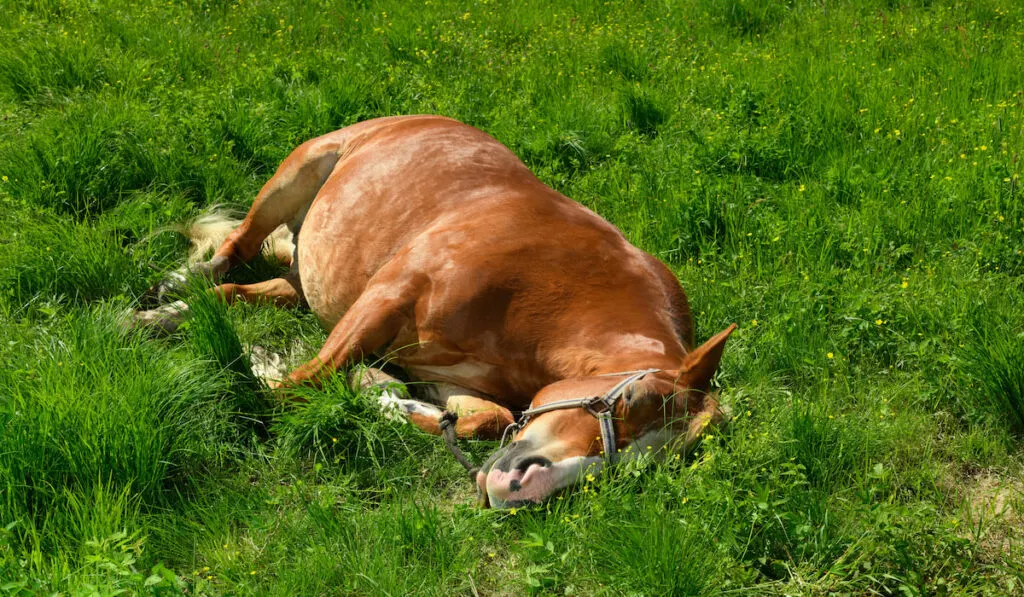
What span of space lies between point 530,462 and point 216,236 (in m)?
2.99

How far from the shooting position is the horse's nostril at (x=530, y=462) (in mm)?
3258

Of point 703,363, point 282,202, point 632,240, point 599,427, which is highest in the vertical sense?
point 703,363

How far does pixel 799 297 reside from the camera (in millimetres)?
4918

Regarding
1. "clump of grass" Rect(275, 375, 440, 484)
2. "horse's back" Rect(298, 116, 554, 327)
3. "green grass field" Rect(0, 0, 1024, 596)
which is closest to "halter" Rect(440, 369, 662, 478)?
"green grass field" Rect(0, 0, 1024, 596)

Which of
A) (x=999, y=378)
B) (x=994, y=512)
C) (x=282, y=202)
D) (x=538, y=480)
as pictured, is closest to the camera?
(x=538, y=480)

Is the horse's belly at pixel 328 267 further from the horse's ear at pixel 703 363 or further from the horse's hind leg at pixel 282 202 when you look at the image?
the horse's ear at pixel 703 363

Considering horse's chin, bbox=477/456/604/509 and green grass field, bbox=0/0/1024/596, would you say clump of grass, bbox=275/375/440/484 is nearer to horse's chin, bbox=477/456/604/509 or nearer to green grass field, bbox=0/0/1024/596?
green grass field, bbox=0/0/1024/596

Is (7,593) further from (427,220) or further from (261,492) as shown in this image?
(427,220)

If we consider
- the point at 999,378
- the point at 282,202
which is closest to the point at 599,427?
the point at 999,378

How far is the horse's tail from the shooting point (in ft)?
18.1

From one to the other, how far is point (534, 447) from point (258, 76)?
4603 millimetres

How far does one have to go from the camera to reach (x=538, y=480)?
3.23 m

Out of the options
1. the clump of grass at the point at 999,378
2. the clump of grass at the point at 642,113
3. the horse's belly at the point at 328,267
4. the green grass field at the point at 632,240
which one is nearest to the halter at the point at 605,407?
the green grass field at the point at 632,240

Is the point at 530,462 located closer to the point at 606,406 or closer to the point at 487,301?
the point at 606,406
